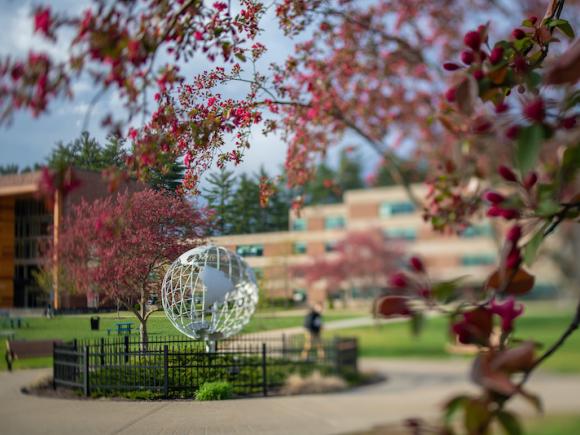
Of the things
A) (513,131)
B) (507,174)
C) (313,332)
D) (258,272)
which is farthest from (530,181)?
(313,332)

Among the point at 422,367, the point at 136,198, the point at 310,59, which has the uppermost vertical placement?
the point at 310,59

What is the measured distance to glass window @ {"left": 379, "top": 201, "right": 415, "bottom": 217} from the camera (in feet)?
32.1

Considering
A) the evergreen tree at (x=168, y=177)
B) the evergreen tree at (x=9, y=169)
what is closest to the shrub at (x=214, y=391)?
the evergreen tree at (x=168, y=177)

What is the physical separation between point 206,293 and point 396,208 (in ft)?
26.8

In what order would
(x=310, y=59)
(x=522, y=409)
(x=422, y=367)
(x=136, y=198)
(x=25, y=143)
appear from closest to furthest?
(x=136, y=198), (x=25, y=143), (x=310, y=59), (x=522, y=409), (x=422, y=367)

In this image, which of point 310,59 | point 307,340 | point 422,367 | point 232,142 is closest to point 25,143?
point 232,142

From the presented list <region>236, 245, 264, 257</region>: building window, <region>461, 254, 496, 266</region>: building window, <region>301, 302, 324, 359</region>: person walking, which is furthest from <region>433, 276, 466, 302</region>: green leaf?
<region>461, 254, 496, 266</region>: building window

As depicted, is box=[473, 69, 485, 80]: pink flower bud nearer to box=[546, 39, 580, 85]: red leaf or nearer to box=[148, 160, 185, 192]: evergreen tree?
box=[546, 39, 580, 85]: red leaf

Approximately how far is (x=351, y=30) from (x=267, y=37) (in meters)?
4.28

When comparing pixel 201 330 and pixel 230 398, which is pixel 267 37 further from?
pixel 230 398

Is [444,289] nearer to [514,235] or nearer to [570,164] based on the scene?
[514,235]

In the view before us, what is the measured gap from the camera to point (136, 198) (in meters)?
1.59

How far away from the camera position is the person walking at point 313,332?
5168 mm

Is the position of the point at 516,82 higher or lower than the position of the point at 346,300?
higher
